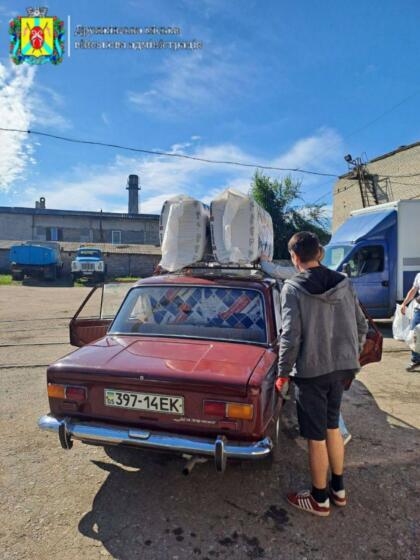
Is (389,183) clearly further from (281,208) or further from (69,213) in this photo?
(69,213)

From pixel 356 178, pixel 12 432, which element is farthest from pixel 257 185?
pixel 12 432

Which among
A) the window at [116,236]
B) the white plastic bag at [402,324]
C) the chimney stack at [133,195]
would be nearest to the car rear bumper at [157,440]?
the white plastic bag at [402,324]

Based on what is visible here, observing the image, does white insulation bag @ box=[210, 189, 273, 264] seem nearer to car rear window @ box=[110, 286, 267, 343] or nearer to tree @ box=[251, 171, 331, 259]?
car rear window @ box=[110, 286, 267, 343]

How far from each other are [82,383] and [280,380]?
4.45ft

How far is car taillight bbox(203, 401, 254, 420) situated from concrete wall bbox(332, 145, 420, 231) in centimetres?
2049

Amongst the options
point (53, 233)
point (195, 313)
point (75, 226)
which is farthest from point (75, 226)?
point (195, 313)

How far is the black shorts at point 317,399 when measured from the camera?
7.56 ft

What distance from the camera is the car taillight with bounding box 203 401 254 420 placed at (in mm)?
2187

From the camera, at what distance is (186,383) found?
7.44ft

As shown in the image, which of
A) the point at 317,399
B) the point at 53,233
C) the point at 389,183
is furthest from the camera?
the point at 53,233

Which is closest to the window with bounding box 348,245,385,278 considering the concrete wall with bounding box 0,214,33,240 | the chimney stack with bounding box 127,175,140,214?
the concrete wall with bounding box 0,214,33,240

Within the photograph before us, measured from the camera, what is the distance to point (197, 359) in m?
2.56

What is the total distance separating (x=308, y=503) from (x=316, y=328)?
119 centimetres

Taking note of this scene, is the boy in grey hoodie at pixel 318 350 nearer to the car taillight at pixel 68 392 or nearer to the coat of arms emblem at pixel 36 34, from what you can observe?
the car taillight at pixel 68 392
